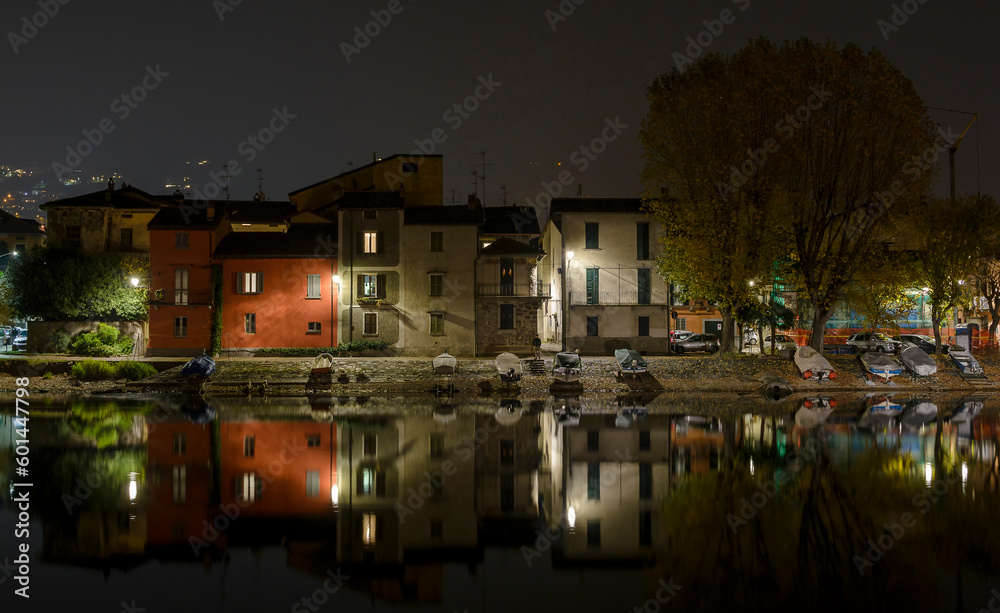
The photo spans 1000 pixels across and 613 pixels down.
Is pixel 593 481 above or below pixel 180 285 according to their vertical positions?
below

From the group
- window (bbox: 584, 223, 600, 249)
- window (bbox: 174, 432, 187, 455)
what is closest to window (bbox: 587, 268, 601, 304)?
window (bbox: 584, 223, 600, 249)

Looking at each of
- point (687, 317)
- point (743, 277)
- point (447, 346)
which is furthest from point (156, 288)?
point (687, 317)

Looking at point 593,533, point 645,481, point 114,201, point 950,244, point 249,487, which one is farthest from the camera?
point 114,201

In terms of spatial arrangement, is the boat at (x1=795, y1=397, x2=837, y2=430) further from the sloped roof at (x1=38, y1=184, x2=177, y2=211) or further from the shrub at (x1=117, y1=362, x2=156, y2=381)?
the sloped roof at (x1=38, y1=184, x2=177, y2=211)

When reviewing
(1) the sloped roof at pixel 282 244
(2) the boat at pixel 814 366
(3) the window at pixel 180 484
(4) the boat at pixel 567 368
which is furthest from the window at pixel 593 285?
(3) the window at pixel 180 484

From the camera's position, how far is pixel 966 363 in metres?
35.5

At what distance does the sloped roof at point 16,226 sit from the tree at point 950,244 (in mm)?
89041

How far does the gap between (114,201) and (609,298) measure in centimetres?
3743

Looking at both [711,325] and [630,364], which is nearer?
[630,364]

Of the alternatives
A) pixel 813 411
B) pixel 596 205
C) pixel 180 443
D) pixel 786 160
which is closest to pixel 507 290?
pixel 596 205

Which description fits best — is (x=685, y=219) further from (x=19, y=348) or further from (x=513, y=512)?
(x=19, y=348)

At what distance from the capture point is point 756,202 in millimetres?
34625

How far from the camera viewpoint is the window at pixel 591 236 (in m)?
45.6

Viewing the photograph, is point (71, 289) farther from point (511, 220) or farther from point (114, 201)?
point (511, 220)
